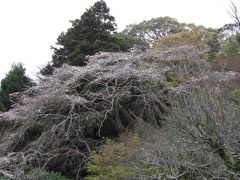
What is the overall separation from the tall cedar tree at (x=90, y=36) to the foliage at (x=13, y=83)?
3.42 ft

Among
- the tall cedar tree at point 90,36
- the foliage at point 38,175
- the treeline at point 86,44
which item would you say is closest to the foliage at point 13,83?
the treeline at point 86,44

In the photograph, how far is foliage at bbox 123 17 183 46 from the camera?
114 feet

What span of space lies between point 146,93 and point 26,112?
3752 millimetres

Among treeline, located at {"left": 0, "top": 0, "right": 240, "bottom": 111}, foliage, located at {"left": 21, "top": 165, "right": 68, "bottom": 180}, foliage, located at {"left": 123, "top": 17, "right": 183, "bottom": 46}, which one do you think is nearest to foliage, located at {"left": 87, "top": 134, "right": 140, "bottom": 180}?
foliage, located at {"left": 21, "top": 165, "right": 68, "bottom": 180}

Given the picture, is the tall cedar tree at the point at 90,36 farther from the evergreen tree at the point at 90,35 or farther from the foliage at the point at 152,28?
the foliage at the point at 152,28

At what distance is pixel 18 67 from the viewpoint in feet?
68.6

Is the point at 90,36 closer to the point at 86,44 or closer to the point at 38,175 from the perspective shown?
the point at 86,44

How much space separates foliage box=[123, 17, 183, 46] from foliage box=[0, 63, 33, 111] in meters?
15.6

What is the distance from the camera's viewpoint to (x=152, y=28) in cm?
3581

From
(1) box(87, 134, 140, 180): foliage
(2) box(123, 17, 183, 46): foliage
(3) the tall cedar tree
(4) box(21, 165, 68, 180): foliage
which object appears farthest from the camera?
(2) box(123, 17, 183, 46): foliage

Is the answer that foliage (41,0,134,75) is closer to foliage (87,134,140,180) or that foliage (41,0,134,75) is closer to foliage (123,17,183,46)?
foliage (87,134,140,180)

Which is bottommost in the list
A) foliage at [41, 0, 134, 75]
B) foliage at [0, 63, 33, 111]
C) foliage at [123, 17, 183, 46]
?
foliage at [0, 63, 33, 111]

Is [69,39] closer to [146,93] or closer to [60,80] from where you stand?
[60,80]

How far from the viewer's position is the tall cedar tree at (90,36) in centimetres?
1834
